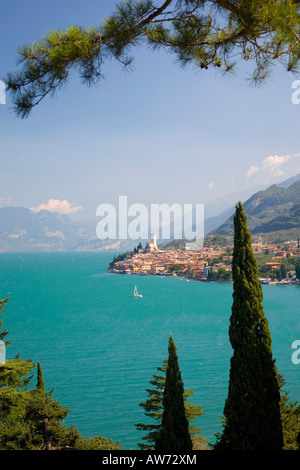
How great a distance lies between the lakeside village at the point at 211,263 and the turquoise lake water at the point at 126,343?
435 cm

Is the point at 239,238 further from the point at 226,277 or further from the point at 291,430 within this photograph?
the point at 226,277

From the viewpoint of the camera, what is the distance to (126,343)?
20.9 metres

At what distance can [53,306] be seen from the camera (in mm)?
34281

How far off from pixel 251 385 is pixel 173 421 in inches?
41.5

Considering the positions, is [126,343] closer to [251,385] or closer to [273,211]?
[251,385]

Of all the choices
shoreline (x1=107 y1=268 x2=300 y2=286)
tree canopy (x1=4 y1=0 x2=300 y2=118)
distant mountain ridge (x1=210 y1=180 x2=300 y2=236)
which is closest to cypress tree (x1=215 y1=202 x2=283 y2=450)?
tree canopy (x1=4 y1=0 x2=300 y2=118)

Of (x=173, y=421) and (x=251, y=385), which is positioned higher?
(x=251, y=385)

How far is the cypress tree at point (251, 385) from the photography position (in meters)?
3.57

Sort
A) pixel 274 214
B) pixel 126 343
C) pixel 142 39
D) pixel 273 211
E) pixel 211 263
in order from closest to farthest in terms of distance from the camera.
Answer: pixel 142 39, pixel 126 343, pixel 211 263, pixel 274 214, pixel 273 211

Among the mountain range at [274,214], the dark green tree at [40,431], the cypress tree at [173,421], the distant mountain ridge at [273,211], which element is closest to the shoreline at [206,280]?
the mountain range at [274,214]

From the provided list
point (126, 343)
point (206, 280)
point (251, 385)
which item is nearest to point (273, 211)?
point (206, 280)

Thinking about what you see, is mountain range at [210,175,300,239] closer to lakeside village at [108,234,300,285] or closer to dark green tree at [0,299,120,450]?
lakeside village at [108,234,300,285]

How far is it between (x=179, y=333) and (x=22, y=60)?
A: 22.1 metres
